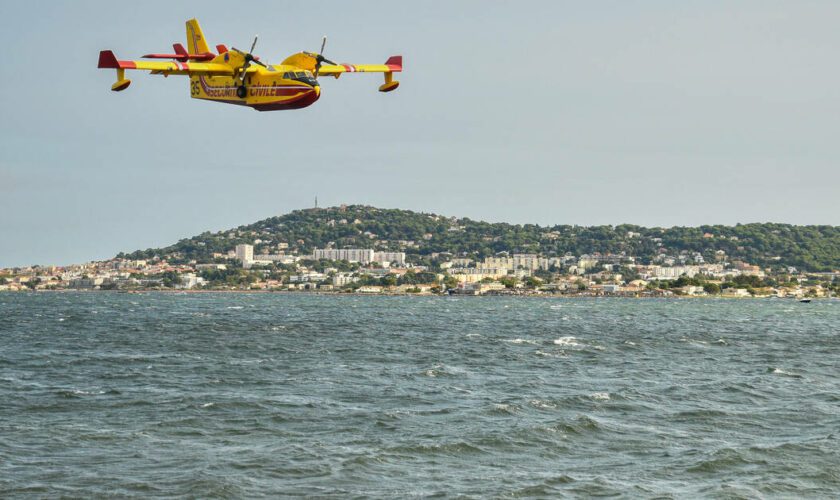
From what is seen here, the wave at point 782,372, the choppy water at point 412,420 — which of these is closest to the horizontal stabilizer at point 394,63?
the choppy water at point 412,420

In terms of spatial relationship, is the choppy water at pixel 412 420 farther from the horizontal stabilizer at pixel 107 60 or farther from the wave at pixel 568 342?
the horizontal stabilizer at pixel 107 60

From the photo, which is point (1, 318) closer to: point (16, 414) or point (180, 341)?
point (180, 341)

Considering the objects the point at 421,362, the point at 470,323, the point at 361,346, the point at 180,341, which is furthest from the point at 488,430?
the point at 470,323

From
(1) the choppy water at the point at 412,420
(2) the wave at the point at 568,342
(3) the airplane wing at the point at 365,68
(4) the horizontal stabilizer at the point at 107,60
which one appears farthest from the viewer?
(2) the wave at the point at 568,342

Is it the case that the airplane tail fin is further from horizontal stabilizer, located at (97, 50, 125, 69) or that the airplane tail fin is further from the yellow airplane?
horizontal stabilizer, located at (97, 50, 125, 69)

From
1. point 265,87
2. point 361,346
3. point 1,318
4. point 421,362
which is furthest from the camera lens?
point 1,318

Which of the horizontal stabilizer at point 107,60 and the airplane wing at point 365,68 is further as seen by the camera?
the airplane wing at point 365,68
